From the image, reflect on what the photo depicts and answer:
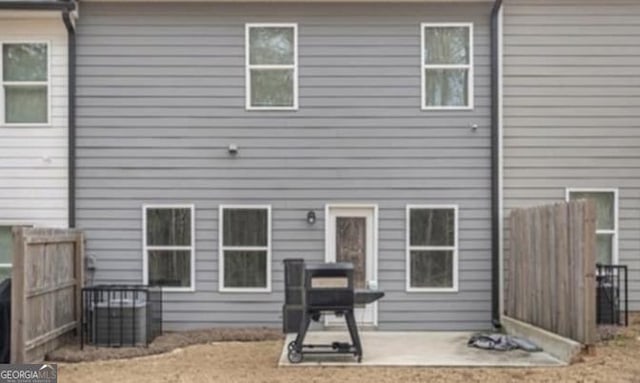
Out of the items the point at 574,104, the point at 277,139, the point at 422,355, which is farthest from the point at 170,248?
the point at 574,104

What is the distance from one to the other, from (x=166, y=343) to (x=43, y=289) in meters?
1.67

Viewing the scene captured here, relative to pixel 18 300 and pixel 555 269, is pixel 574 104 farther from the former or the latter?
pixel 18 300

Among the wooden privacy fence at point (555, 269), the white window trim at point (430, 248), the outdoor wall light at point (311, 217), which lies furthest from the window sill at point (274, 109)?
the wooden privacy fence at point (555, 269)

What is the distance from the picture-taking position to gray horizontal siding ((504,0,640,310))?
9922 mm

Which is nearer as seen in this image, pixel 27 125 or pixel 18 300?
pixel 18 300

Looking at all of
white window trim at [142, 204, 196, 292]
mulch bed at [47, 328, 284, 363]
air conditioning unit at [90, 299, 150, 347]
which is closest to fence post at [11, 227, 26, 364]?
mulch bed at [47, 328, 284, 363]

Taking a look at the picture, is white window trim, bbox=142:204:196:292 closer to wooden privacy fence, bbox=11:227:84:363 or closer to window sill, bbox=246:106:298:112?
wooden privacy fence, bbox=11:227:84:363

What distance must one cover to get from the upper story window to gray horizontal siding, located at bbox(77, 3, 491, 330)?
0.55m

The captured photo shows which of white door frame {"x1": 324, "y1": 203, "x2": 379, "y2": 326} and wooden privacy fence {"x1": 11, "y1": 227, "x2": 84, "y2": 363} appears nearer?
wooden privacy fence {"x1": 11, "y1": 227, "x2": 84, "y2": 363}

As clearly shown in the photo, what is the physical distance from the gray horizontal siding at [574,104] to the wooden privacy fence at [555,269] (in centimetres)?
94

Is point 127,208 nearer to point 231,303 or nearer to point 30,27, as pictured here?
point 231,303

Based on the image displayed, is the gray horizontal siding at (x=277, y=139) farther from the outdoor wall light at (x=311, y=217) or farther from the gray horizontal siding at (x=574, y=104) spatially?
the gray horizontal siding at (x=574, y=104)

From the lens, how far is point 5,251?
32.6 feet

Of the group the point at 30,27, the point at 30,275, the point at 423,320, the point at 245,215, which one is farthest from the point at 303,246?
the point at 30,27
